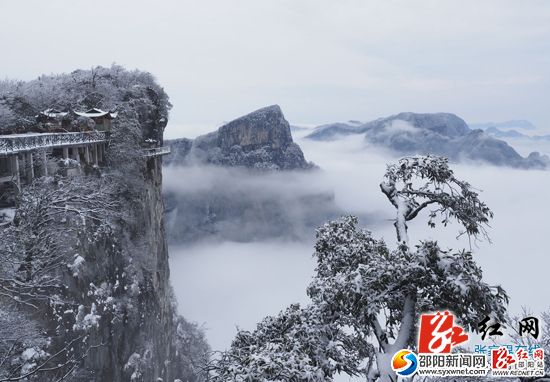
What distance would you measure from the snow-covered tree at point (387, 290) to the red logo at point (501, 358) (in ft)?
5.80

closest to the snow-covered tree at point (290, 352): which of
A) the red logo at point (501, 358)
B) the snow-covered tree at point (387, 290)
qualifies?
the snow-covered tree at point (387, 290)

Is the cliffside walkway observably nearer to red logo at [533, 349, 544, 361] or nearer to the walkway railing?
the walkway railing

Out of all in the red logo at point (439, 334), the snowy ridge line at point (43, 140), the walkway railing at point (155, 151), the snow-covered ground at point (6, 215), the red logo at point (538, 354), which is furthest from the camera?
the walkway railing at point (155, 151)

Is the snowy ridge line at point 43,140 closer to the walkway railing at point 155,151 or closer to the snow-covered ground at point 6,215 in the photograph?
the snow-covered ground at point 6,215

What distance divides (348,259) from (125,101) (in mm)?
42747

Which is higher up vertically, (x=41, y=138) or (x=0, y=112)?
(x=0, y=112)

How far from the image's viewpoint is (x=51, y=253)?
80.7 feet

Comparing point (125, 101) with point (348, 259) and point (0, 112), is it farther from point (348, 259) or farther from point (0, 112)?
point (348, 259)

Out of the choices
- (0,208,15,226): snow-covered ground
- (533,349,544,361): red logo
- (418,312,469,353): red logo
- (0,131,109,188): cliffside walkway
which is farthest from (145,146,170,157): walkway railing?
(533,349,544,361): red logo

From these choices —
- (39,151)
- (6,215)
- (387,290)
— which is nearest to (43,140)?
(39,151)

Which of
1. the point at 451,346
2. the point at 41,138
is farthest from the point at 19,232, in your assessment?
the point at 451,346

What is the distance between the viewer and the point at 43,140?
32188 millimetres

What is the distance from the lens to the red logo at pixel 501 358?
29.1 ft

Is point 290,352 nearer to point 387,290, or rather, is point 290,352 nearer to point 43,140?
point 387,290
